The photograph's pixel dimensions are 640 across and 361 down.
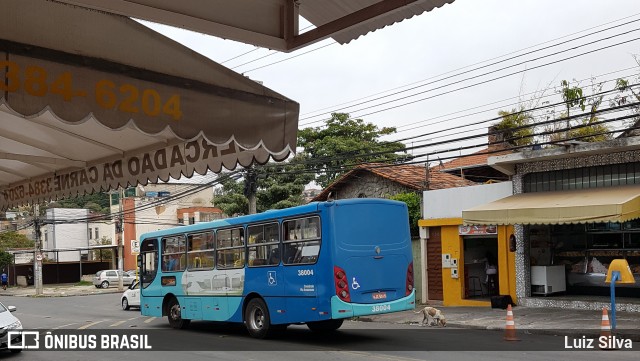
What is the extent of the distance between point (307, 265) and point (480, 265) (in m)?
11.5

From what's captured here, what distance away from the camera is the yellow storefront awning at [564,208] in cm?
1717

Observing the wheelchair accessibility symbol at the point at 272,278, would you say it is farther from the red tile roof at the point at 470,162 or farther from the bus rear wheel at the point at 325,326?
the red tile roof at the point at 470,162

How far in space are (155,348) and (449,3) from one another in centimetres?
1383

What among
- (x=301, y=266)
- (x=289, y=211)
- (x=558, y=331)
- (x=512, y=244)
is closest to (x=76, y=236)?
(x=512, y=244)

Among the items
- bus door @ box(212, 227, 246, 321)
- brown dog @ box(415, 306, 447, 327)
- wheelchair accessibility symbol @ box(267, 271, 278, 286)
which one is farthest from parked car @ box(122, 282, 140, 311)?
wheelchair accessibility symbol @ box(267, 271, 278, 286)

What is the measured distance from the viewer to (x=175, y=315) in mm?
20625

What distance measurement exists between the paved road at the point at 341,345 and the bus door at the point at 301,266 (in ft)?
2.77

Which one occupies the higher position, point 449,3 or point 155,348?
point 449,3

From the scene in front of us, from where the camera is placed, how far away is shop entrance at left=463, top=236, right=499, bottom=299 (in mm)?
24531

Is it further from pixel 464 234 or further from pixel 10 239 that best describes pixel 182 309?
pixel 10 239

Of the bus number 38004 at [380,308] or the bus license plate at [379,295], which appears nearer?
the bus number 38004 at [380,308]

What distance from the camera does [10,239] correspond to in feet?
220

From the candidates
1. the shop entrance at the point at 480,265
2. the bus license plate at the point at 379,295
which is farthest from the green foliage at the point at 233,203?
the bus license plate at the point at 379,295

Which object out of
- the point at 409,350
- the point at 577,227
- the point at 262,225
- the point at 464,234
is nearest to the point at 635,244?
the point at 577,227
